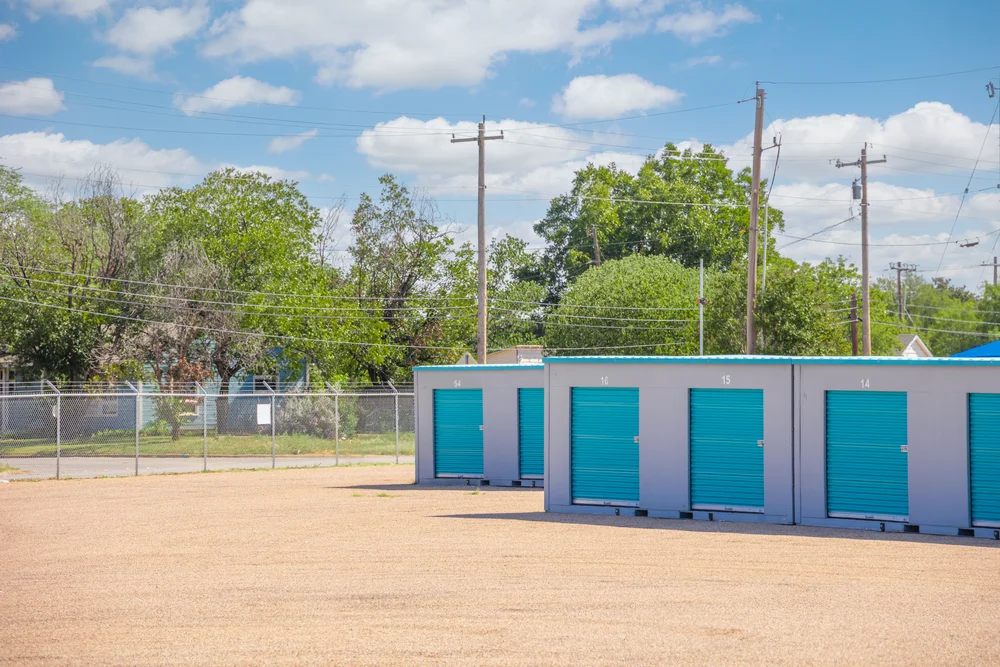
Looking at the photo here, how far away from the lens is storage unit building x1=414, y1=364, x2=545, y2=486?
25.0 m

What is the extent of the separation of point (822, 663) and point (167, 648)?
204 inches

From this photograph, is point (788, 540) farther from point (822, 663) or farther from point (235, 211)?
point (235, 211)

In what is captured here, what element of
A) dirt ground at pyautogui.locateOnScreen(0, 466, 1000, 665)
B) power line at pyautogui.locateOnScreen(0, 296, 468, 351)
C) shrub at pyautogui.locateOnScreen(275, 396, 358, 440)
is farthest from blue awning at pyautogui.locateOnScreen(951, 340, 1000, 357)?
power line at pyautogui.locateOnScreen(0, 296, 468, 351)

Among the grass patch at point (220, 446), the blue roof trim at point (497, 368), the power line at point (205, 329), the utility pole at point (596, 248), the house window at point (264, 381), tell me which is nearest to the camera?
the blue roof trim at point (497, 368)

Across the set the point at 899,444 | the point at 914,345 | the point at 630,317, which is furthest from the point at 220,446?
the point at 914,345

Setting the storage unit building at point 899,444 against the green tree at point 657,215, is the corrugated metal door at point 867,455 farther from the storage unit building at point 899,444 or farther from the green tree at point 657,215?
the green tree at point 657,215

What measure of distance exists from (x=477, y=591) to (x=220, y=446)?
27699 mm

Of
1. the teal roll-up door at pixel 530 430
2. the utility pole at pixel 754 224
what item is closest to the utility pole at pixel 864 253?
the utility pole at pixel 754 224

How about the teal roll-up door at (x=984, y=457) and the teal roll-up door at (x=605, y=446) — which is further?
the teal roll-up door at (x=605, y=446)

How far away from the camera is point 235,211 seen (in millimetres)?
52625

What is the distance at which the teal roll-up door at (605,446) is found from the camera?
19.3 metres

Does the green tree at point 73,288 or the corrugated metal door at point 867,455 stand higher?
the green tree at point 73,288

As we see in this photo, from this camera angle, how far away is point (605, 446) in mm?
19547

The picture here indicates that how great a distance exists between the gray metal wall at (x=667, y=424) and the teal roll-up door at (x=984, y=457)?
274cm
